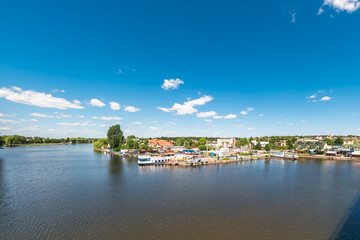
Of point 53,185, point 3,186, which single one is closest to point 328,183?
point 53,185

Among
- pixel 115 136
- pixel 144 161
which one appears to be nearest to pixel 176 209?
pixel 144 161

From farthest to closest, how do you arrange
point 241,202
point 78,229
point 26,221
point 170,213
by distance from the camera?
point 241,202
point 170,213
point 26,221
point 78,229

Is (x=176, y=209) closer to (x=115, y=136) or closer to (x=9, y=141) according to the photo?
(x=115, y=136)

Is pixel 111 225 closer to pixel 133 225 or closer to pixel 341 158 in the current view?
pixel 133 225

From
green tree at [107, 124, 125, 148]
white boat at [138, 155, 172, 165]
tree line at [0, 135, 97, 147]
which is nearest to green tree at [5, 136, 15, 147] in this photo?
tree line at [0, 135, 97, 147]

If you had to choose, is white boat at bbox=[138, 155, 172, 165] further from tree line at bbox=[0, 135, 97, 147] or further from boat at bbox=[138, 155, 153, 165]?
tree line at bbox=[0, 135, 97, 147]

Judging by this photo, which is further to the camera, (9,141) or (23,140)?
(23,140)

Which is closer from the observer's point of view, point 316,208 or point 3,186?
point 316,208

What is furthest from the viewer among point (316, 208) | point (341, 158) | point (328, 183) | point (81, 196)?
point (341, 158)
